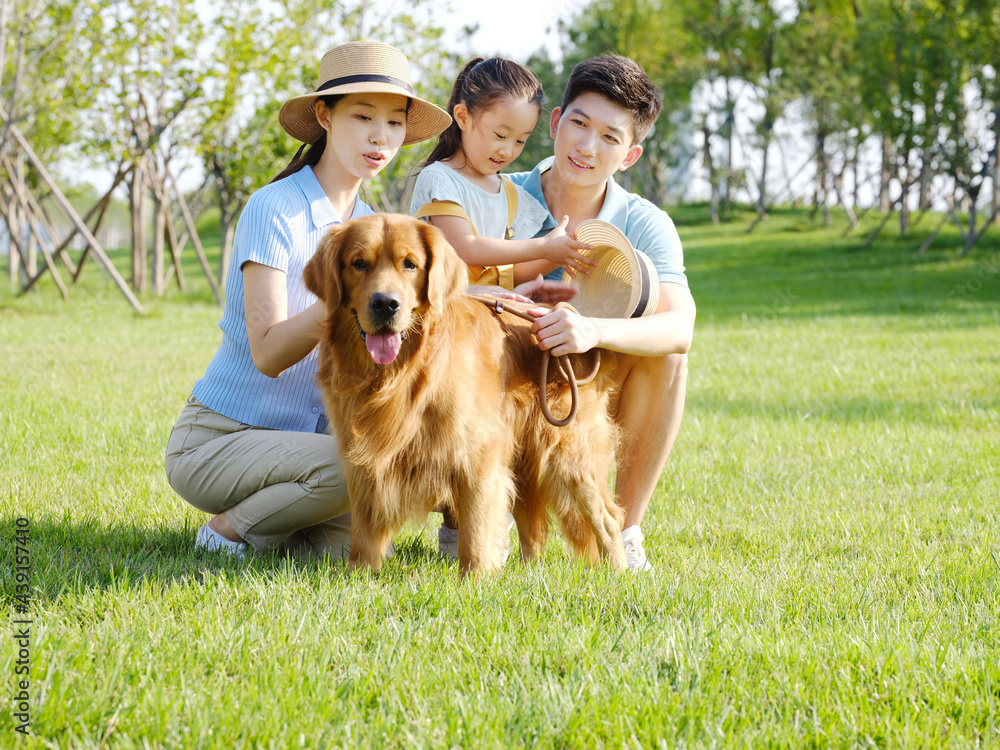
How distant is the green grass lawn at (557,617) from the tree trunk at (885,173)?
24.6 metres

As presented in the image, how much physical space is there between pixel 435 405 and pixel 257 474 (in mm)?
862

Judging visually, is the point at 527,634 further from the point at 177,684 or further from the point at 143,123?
the point at 143,123

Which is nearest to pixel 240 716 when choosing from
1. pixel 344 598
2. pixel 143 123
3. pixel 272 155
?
pixel 344 598

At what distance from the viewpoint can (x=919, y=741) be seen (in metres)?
2.03

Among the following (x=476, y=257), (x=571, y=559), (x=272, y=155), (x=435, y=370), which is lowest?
(x=571, y=559)

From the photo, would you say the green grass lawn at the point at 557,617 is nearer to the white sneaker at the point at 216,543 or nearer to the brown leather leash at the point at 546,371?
the white sneaker at the point at 216,543

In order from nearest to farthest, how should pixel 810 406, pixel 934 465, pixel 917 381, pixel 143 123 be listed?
pixel 934 465 → pixel 810 406 → pixel 917 381 → pixel 143 123

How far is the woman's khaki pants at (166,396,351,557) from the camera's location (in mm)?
3293

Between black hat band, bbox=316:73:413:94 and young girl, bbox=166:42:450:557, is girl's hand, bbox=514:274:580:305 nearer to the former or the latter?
young girl, bbox=166:42:450:557

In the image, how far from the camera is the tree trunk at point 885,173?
28362 mm

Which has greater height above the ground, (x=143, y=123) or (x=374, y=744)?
(x=143, y=123)

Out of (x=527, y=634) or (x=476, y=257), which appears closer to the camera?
(x=527, y=634)

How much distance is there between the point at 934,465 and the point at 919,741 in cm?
331

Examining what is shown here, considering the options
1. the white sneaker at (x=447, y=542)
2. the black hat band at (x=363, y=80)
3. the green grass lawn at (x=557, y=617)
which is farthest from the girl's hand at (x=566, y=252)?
the white sneaker at (x=447, y=542)
